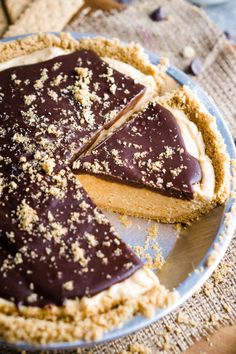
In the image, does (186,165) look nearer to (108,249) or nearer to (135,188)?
(135,188)

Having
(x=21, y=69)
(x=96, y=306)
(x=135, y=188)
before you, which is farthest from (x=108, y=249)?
(x=21, y=69)

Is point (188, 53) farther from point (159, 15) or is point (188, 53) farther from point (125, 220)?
point (125, 220)

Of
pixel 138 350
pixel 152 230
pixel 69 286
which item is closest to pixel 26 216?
pixel 69 286

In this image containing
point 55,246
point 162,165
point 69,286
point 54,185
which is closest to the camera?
point 69,286

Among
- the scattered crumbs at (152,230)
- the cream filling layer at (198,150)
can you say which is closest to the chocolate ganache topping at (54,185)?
the cream filling layer at (198,150)

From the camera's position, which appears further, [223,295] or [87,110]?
[87,110]

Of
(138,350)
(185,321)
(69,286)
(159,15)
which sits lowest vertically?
(138,350)
